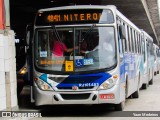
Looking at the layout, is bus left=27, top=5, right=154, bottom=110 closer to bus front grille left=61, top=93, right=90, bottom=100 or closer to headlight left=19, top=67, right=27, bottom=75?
bus front grille left=61, top=93, right=90, bottom=100

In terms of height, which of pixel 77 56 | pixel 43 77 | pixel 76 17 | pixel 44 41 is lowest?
pixel 43 77

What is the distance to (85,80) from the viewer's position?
36.4 ft

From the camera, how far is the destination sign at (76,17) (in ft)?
37.5

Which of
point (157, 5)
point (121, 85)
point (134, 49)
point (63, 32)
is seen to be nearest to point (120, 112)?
point (121, 85)

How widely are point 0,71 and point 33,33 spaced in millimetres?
1406

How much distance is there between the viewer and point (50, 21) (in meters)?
11.6

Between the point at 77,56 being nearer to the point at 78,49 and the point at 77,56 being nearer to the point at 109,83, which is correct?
the point at 78,49

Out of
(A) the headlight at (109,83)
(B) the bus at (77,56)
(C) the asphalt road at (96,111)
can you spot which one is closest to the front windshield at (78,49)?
(B) the bus at (77,56)

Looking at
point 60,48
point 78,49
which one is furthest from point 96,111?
point 60,48

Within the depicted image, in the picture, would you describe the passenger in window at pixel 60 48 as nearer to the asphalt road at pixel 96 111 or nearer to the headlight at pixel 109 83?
the headlight at pixel 109 83

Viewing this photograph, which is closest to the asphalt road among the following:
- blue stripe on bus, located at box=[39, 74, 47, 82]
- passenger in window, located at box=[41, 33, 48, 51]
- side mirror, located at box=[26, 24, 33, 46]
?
blue stripe on bus, located at box=[39, 74, 47, 82]

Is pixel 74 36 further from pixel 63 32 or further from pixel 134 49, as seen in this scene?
pixel 134 49

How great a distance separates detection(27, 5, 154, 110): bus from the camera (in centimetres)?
1110

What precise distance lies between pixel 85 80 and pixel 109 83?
0.63 m
